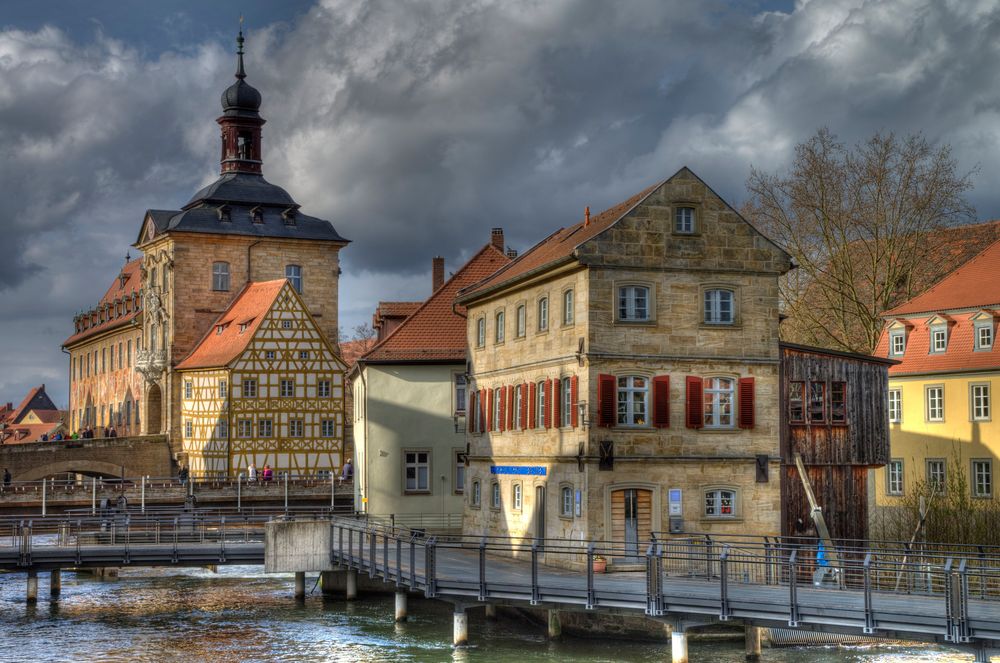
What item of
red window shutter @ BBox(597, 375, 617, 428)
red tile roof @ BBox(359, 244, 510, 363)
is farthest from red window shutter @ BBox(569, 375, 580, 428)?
red tile roof @ BBox(359, 244, 510, 363)

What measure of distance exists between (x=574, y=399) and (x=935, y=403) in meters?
20.2

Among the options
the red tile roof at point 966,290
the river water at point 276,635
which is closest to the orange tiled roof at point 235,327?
the river water at point 276,635

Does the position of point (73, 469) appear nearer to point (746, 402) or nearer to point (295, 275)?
point (295, 275)

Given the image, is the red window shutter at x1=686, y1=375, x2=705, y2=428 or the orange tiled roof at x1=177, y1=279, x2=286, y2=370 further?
the orange tiled roof at x1=177, y1=279, x2=286, y2=370

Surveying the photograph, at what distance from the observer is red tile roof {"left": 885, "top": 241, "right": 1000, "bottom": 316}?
49.8 meters

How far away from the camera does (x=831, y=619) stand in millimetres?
24328

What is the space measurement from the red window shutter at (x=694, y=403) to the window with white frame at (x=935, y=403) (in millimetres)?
18266

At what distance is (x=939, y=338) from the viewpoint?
2018 inches

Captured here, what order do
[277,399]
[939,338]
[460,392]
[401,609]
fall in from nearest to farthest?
[401,609], [460,392], [939,338], [277,399]

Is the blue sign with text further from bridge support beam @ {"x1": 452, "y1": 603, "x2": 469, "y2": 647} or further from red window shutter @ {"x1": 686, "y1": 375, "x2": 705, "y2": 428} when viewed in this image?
bridge support beam @ {"x1": 452, "y1": 603, "x2": 469, "y2": 647}

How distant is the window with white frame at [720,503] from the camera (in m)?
34.9

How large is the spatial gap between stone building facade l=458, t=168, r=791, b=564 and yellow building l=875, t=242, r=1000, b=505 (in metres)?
14.6

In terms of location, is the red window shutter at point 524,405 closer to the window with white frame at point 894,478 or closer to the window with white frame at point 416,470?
the window with white frame at point 416,470

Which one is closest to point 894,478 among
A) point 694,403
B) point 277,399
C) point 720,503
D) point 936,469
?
point 936,469
